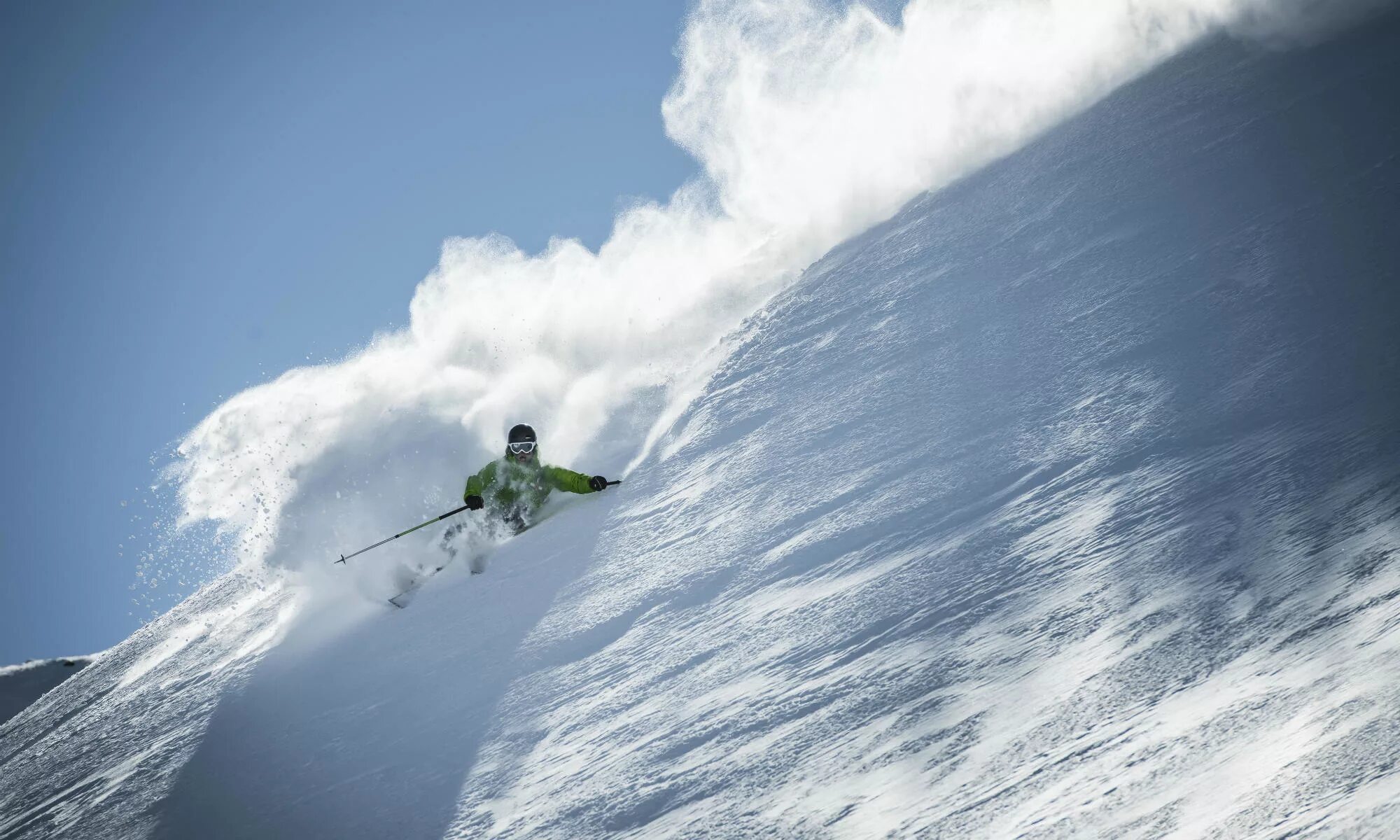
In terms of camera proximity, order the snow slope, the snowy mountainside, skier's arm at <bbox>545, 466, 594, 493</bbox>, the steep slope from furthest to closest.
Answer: the snowy mountainside
skier's arm at <bbox>545, 466, 594, 493</bbox>
the snow slope
the steep slope

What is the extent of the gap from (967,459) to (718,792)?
308 centimetres

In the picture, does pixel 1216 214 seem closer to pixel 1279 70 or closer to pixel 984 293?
pixel 984 293

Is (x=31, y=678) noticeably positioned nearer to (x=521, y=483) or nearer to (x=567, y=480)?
(x=521, y=483)

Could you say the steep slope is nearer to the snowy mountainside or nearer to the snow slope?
the snow slope

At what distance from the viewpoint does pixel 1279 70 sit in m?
9.18

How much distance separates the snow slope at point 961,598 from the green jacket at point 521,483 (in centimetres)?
50

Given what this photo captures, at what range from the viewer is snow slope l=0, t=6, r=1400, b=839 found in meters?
3.13

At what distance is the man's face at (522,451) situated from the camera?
28.2 feet

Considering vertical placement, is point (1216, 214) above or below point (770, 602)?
above

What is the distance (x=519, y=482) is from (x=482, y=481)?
1.66 feet

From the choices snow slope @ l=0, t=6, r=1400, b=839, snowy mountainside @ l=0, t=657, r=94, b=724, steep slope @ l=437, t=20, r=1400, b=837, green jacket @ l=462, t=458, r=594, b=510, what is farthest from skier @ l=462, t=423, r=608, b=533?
snowy mountainside @ l=0, t=657, r=94, b=724

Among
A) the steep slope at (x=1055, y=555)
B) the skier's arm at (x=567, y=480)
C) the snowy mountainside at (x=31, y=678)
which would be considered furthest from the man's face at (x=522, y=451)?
the snowy mountainside at (x=31, y=678)

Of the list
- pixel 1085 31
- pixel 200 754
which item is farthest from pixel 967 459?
pixel 1085 31

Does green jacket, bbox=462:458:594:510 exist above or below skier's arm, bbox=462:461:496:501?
below
